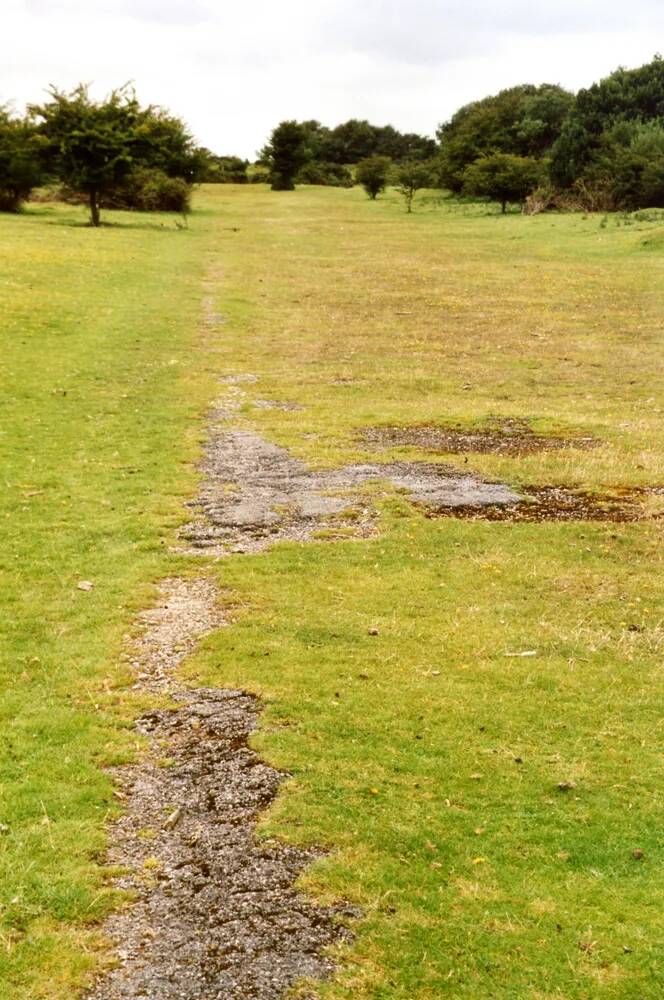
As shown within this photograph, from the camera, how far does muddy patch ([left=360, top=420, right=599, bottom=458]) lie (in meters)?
16.5

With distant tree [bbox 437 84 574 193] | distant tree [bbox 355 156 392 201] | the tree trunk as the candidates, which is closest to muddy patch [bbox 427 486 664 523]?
the tree trunk

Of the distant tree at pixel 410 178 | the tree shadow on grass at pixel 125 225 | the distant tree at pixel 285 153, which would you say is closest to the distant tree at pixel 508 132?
the distant tree at pixel 410 178

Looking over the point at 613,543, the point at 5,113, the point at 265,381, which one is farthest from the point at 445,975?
the point at 5,113

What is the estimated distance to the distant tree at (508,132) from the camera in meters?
76.8

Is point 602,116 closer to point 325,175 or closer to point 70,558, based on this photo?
point 325,175

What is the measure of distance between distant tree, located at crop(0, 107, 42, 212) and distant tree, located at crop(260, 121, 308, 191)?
37.4 m

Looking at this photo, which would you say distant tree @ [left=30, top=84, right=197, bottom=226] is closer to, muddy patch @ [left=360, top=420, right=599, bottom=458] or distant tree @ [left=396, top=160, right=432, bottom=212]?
distant tree @ [left=396, top=160, right=432, bottom=212]

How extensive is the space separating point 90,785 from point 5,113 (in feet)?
193

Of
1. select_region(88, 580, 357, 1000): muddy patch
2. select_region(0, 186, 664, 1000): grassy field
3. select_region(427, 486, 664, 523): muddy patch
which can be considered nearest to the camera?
select_region(88, 580, 357, 1000): muddy patch

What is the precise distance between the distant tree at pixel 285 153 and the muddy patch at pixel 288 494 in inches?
3143

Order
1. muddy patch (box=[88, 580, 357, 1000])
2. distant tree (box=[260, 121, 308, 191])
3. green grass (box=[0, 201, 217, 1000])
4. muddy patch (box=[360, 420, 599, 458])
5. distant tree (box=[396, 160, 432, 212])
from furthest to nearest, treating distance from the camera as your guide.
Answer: distant tree (box=[260, 121, 308, 191])
distant tree (box=[396, 160, 432, 212])
muddy patch (box=[360, 420, 599, 458])
green grass (box=[0, 201, 217, 1000])
muddy patch (box=[88, 580, 357, 1000])

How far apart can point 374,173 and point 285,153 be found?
14155 millimetres

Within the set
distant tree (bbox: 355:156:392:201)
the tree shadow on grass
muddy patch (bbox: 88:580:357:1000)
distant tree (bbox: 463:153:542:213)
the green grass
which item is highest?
distant tree (bbox: 355:156:392:201)

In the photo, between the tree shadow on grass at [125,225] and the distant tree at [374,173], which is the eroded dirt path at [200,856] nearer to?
the tree shadow on grass at [125,225]
